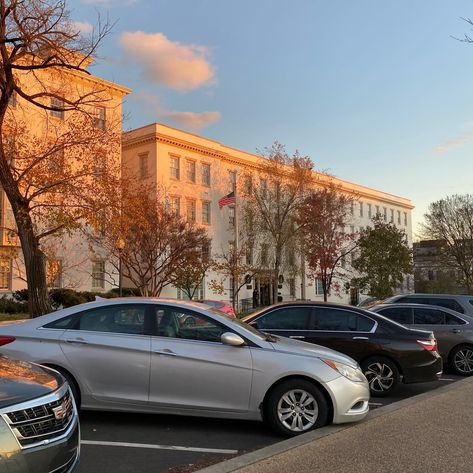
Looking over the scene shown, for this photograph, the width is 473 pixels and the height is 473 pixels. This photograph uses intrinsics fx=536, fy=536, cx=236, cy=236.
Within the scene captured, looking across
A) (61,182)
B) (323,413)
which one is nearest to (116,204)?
(61,182)

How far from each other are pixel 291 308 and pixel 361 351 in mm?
1339

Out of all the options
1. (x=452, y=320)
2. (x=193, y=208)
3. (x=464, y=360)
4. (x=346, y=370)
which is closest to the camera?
(x=346, y=370)

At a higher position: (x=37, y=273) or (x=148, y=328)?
(x=37, y=273)

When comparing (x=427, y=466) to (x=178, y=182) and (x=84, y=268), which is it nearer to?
(x=84, y=268)

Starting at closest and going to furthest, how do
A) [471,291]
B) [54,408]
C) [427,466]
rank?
[54,408] < [427,466] < [471,291]

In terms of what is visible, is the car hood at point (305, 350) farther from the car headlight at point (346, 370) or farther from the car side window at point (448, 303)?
the car side window at point (448, 303)

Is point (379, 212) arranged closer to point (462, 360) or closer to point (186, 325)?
point (462, 360)

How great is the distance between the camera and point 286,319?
359 inches

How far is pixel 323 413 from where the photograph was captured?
6.11 m

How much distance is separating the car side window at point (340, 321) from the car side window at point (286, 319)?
0.19 m

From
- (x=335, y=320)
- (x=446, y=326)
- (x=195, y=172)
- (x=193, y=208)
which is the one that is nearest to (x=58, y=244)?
(x=193, y=208)

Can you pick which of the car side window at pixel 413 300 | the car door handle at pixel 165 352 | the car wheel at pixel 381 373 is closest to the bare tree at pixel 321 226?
the car side window at pixel 413 300

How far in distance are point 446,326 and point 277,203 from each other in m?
32.3

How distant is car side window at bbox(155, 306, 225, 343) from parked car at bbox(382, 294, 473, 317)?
827 centimetres
